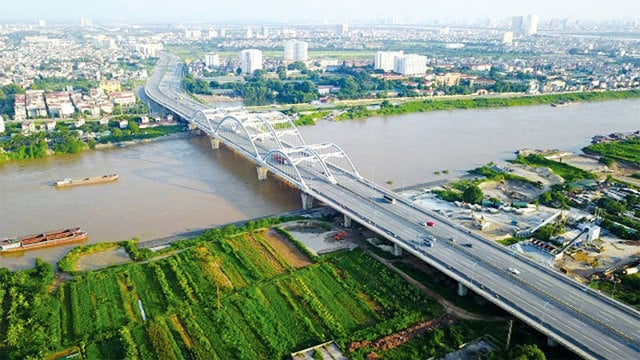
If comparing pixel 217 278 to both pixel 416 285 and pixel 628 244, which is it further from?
pixel 628 244

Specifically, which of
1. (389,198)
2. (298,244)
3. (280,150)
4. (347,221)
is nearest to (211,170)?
(280,150)

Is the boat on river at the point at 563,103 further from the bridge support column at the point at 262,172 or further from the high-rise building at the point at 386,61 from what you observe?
the bridge support column at the point at 262,172

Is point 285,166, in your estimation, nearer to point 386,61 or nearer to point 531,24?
point 386,61

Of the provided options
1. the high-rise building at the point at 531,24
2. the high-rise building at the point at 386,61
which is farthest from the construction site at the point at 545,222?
the high-rise building at the point at 531,24

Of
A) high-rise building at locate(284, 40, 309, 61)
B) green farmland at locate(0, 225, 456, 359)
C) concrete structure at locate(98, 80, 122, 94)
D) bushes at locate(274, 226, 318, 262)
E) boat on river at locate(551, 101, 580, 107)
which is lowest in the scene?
green farmland at locate(0, 225, 456, 359)

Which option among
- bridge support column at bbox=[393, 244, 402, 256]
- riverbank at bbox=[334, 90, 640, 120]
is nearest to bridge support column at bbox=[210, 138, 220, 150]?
riverbank at bbox=[334, 90, 640, 120]

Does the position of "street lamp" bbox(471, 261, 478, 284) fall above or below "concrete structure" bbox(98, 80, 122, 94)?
below

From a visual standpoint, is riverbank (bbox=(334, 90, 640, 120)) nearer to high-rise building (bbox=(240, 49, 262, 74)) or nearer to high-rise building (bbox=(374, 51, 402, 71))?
high-rise building (bbox=(374, 51, 402, 71))
